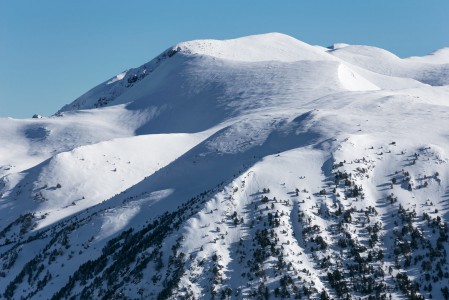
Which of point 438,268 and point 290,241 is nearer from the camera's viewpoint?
point 438,268

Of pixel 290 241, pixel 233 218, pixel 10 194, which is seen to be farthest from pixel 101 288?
pixel 10 194

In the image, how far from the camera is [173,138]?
380 feet

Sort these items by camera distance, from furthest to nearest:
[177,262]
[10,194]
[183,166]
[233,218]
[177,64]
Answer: [177,64]
[10,194]
[183,166]
[233,218]
[177,262]

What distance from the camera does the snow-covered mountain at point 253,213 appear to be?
48.9 meters

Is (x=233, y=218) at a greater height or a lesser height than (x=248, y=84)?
lesser

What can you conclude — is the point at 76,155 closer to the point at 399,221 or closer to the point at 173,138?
the point at 173,138

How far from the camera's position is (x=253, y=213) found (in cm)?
5703

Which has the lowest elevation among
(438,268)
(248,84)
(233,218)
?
(438,268)

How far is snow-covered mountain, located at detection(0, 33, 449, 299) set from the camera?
48875 millimetres

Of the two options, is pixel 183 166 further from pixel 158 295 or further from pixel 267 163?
pixel 158 295

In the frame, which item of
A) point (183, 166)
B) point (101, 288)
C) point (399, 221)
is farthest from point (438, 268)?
point (183, 166)

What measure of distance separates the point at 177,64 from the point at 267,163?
123 meters

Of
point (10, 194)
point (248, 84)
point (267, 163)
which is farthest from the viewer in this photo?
point (248, 84)

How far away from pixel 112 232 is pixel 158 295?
20.2 metres
